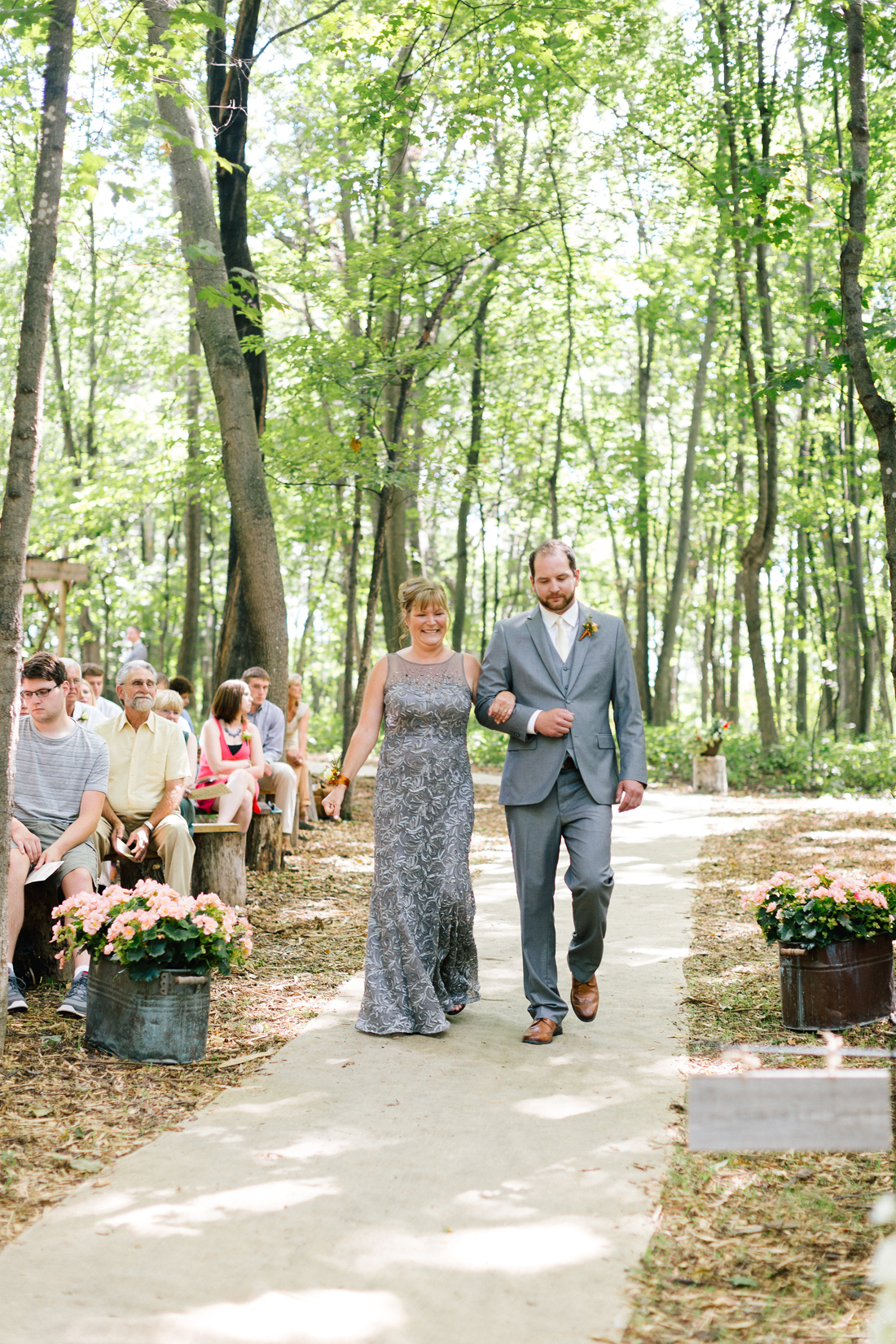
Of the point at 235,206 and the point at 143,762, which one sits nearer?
the point at 143,762

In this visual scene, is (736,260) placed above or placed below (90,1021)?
above

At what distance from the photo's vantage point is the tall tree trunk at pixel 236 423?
9656 mm

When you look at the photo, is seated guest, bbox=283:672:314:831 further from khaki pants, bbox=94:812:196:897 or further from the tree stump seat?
khaki pants, bbox=94:812:196:897

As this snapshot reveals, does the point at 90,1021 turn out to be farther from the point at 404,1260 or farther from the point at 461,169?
the point at 461,169

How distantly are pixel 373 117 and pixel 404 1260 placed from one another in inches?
430

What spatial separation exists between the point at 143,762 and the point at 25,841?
129 centimetres

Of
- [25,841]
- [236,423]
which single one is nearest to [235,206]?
[236,423]

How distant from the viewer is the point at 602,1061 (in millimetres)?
4566

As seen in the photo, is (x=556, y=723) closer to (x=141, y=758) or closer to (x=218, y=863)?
(x=141, y=758)

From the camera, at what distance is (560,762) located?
491 centimetres

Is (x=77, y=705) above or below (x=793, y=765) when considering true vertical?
above

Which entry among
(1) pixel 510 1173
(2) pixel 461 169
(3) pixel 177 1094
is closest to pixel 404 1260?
(1) pixel 510 1173

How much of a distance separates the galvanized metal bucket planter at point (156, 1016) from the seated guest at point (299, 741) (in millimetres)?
6092

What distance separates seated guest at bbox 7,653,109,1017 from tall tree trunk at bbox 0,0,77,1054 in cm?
119
